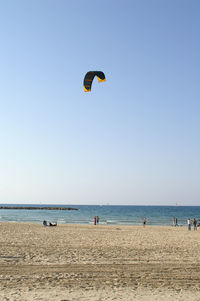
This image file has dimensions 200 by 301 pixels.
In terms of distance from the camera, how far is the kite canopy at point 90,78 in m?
14.6

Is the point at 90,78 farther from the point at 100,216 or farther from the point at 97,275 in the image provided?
the point at 100,216

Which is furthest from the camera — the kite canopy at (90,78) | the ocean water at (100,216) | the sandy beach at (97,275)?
the ocean water at (100,216)

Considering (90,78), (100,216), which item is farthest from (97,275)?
(100,216)

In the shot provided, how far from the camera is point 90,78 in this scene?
14.8 m

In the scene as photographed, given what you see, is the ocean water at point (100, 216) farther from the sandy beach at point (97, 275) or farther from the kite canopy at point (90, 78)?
the sandy beach at point (97, 275)

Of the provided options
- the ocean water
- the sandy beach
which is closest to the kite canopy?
the sandy beach

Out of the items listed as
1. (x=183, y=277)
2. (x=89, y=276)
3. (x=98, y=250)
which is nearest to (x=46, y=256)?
(x=98, y=250)

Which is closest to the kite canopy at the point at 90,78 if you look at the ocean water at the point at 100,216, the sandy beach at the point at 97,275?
the sandy beach at the point at 97,275

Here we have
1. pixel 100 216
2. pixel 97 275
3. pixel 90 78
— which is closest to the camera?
pixel 97 275

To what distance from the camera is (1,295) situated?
647 cm

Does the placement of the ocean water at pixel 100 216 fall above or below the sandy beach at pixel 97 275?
below

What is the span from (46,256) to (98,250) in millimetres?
2602

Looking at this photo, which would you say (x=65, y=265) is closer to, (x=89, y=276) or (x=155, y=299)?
(x=89, y=276)

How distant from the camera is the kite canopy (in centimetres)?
1463
